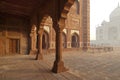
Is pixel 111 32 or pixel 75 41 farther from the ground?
pixel 111 32

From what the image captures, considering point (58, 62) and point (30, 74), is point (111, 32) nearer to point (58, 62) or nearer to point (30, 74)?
point (58, 62)

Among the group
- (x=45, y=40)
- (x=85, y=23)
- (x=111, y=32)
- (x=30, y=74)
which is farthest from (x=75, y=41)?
(x=111, y=32)

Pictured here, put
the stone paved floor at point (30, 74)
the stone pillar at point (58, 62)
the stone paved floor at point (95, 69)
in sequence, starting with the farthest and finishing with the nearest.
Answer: the stone pillar at point (58, 62) < the stone paved floor at point (95, 69) < the stone paved floor at point (30, 74)

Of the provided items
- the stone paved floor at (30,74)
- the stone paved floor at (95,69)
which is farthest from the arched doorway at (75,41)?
the stone paved floor at (30,74)

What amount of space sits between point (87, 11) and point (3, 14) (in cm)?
1339

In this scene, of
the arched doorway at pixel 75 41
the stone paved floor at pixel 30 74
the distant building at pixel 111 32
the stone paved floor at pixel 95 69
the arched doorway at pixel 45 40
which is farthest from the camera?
the distant building at pixel 111 32

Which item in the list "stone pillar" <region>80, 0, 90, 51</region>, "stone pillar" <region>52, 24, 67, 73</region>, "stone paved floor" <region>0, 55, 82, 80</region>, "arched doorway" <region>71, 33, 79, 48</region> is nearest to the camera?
"stone paved floor" <region>0, 55, 82, 80</region>

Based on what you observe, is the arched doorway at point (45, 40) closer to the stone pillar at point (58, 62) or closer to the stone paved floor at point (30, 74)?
the stone paved floor at point (30, 74)

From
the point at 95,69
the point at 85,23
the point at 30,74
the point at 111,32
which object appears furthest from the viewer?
the point at 111,32

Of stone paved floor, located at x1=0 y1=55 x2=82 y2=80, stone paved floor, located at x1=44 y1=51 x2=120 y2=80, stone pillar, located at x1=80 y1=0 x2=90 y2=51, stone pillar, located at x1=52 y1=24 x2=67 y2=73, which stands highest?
stone pillar, located at x1=80 y1=0 x2=90 y2=51

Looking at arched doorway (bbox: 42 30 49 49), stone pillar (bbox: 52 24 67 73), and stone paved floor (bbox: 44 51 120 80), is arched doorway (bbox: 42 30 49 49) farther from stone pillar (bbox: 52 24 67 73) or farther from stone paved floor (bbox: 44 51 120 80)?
stone pillar (bbox: 52 24 67 73)

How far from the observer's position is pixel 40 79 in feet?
14.6

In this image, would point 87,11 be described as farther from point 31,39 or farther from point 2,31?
point 2,31

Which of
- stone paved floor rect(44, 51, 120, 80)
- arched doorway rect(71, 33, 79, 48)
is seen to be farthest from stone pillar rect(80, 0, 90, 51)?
stone paved floor rect(44, 51, 120, 80)
